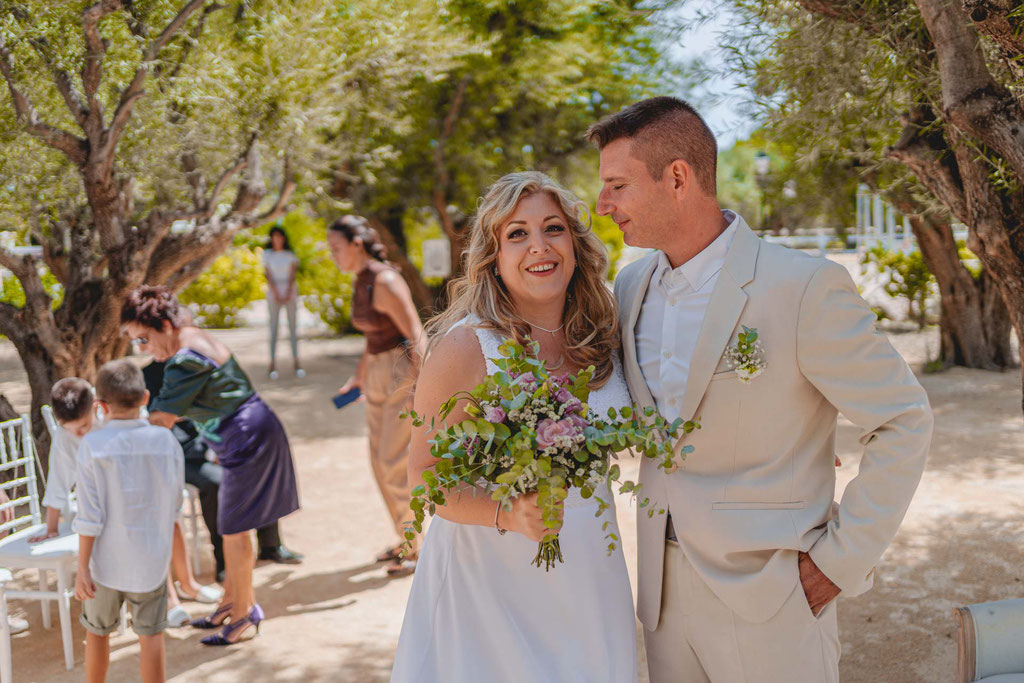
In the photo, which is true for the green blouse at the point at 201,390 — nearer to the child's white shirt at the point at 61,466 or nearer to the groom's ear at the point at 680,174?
the child's white shirt at the point at 61,466

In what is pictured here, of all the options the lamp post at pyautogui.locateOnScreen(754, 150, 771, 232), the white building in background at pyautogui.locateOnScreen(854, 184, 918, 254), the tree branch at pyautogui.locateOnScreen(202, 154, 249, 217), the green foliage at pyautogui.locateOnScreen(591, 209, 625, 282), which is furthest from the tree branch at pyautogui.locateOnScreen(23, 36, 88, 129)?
the green foliage at pyautogui.locateOnScreen(591, 209, 625, 282)

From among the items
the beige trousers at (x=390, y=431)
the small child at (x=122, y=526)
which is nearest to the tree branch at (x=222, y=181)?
the beige trousers at (x=390, y=431)

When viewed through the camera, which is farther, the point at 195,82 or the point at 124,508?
the point at 195,82

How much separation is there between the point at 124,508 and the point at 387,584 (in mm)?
2350

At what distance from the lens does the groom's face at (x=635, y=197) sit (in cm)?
251

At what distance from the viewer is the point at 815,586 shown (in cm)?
230

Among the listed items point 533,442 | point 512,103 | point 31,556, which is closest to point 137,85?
point 31,556

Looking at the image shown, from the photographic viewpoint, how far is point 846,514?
2254 mm

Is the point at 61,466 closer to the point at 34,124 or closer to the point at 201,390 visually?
the point at 201,390

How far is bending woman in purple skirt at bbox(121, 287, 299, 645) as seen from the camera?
16.3 ft

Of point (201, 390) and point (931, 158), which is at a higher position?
point (931, 158)

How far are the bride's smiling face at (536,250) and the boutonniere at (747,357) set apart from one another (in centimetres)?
61

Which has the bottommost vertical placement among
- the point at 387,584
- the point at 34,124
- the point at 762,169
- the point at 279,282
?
the point at 387,584

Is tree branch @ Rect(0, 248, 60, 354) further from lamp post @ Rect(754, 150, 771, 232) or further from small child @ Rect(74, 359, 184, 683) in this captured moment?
lamp post @ Rect(754, 150, 771, 232)
